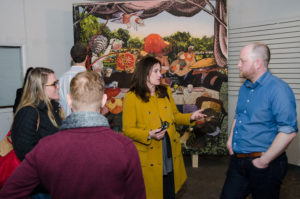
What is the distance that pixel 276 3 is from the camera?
4445 mm

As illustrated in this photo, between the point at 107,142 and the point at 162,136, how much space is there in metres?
1.27

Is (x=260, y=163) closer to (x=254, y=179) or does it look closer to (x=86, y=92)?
(x=254, y=179)

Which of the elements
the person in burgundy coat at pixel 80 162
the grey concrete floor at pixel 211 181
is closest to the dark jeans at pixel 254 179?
the person in burgundy coat at pixel 80 162

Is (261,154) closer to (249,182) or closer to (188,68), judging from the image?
(249,182)

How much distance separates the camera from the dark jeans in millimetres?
2037

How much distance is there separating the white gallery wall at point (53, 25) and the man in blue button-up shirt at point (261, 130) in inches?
106

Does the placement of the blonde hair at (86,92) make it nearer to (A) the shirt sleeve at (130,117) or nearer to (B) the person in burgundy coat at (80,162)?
(B) the person in burgundy coat at (80,162)

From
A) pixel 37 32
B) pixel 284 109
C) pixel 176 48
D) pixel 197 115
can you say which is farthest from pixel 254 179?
pixel 37 32

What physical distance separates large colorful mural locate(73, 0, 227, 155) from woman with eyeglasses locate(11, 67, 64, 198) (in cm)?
244

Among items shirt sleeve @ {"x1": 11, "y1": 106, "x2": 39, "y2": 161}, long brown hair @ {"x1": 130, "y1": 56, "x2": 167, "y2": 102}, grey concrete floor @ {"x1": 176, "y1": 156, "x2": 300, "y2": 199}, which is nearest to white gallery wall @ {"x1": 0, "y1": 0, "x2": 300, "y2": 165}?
grey concrete floor @ {"x1": 176, "y1": 156, "x2": 300, "y2": 199}

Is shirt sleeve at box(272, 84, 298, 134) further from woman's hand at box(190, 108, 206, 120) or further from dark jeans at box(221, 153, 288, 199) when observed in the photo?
woman's hand at box(190, 108, 206, 120)

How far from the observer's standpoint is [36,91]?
203 centimetres

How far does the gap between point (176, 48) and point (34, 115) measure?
303cm

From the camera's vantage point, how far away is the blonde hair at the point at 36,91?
77.9 inches
